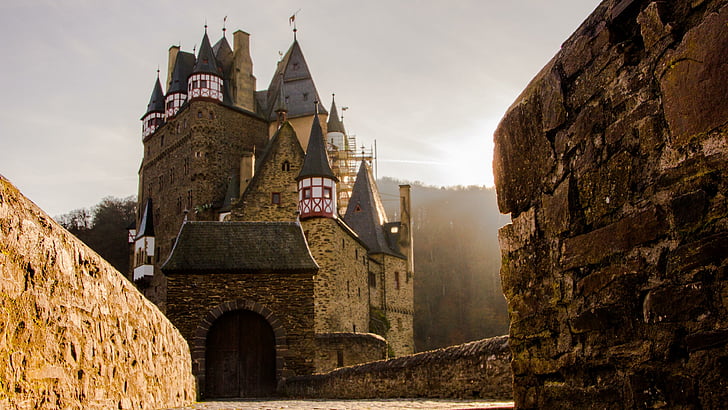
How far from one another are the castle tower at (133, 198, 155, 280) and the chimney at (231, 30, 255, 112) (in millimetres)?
9763

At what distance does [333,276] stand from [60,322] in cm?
3068

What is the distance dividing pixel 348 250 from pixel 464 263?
45437 millimetres

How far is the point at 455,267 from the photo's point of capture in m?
81.0

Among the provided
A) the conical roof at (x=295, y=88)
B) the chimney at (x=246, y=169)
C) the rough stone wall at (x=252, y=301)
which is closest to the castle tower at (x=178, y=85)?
the conical roof at (x=295, y=88)

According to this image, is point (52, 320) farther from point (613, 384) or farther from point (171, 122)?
point (171, 122)

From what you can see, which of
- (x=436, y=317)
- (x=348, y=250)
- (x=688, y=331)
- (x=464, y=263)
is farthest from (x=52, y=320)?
(x=464, y=263)

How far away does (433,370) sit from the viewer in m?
11.0

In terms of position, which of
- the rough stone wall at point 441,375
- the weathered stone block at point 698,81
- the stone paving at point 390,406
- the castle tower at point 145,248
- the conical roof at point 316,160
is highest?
the conical roof at point 316,160

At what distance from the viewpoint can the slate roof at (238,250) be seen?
18234mm

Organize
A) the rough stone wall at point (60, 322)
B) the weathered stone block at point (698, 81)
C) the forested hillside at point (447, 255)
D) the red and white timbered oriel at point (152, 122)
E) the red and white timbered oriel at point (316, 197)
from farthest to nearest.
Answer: the forested hillside at point (447, 255) < the red and white timbered oriel at point (152, 122) < the red and white timbered oriel at point (316, 197) < the rough stone wall at point (60, 322) < the weathered stone block at point (698, 81)

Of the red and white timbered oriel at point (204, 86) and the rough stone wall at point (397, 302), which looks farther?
the red and white timbered oriel at point (204, 86)

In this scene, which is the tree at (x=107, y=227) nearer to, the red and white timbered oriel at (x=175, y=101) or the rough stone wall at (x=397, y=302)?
the red and white timbered oriel at (x=175, y=101)

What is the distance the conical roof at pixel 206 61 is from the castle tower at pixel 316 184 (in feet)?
50.6

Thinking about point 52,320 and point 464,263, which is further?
point 464,263
